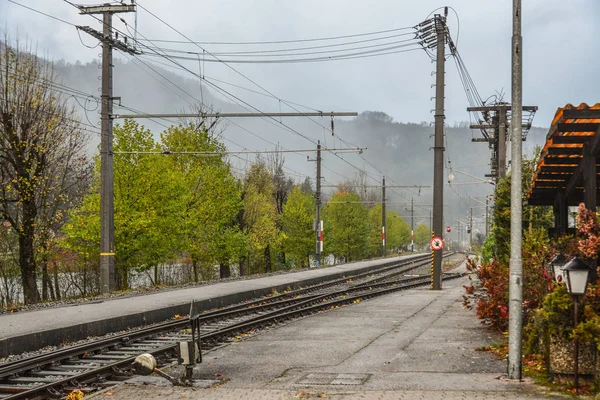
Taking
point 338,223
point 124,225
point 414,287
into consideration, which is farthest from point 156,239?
point 338,223

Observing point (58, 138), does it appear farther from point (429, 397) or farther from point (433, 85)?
point (429, 397)

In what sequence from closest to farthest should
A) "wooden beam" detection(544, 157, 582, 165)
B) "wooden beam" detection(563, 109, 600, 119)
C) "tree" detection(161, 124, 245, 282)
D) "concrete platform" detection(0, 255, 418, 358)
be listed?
"wooden beam" detection(563, 109, 600, 119)
"concrete platform" detection(0, 255, 418, 358)
"wooden beam" detection(544, 157, 582, 165)
"tree" detection(161, 124, 245, 282)

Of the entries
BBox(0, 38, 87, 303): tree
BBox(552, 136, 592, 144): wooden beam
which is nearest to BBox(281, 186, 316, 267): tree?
BBox(0, 38, 87, 303): tree

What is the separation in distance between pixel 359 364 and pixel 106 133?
18.0 metres

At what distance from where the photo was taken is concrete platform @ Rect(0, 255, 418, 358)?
14.9 m

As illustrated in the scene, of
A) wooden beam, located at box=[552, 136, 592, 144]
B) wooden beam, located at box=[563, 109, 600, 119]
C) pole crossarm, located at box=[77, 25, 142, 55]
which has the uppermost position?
pole crossarm, located at box=[77, 25, 142, 55]

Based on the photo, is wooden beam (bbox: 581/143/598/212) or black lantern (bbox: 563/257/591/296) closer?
black lantern (bbox: 563/257/591/296)

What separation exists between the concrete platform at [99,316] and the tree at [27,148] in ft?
28.1

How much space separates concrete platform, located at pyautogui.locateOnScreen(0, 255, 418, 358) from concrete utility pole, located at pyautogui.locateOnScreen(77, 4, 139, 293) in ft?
8.32

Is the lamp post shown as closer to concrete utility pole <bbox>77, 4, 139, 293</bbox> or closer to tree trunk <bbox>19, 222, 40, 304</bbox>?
concrete utility pole <bbox>77, 4, 139, 293</bbox>

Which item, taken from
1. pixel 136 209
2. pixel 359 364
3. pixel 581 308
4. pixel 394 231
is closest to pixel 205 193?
pixel 136 209

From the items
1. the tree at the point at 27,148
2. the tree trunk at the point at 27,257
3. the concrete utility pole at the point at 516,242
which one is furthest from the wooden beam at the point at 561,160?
the tree trunk at the point at 27,257

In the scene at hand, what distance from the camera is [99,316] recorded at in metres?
18.3

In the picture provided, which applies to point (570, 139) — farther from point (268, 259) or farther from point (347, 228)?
point (347, 228)
